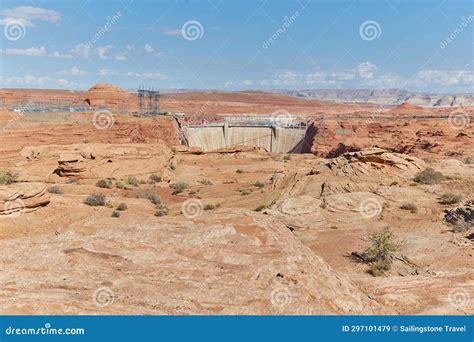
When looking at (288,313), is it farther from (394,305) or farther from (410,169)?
(410,169)

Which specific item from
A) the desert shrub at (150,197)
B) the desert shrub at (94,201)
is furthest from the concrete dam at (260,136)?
the desert shrub at (94,201)

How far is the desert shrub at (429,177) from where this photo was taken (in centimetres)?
2159

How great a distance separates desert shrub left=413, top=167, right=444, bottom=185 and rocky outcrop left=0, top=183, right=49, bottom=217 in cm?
1792

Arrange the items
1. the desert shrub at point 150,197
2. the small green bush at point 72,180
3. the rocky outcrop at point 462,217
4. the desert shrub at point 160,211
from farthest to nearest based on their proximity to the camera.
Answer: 1. the small green bush at point 72,180
2. the desert shrub at point 150,197
3. the desert shrub at point 160,211
4. the rocky outcrop at point 462,217

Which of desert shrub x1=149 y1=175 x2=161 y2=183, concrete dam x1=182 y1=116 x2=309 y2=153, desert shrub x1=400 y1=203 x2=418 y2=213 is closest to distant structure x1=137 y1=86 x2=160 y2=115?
concrete dam x1=182 y1=116 x2=309 y2=153

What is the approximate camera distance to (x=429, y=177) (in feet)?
71.5

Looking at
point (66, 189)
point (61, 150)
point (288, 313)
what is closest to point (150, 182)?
point (61, 150)

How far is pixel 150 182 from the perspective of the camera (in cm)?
2998

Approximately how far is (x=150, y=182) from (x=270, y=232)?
2168cm

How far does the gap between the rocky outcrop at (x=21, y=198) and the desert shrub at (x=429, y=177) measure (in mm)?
17916

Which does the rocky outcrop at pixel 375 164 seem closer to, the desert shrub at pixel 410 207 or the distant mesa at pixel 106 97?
the desert shrub at pixel 410 207

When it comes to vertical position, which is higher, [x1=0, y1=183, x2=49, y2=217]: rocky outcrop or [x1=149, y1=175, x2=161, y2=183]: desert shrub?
[x1=149, y1=175, x2=161, y2=183]: desert shrub

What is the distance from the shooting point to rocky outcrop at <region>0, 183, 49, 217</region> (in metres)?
13.1

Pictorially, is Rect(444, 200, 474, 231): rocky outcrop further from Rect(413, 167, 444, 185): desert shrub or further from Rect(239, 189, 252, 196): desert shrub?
Rect(239, 189, 252, 196): desert shrub
